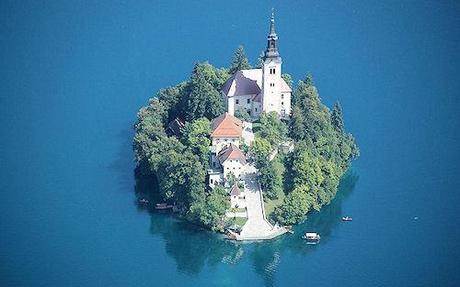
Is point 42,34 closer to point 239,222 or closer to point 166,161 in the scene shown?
point 166,161

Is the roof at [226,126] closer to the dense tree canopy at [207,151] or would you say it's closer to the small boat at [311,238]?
the dense tree canopy at [207,151]

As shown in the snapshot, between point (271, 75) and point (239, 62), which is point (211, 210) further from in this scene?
point (239, 62)

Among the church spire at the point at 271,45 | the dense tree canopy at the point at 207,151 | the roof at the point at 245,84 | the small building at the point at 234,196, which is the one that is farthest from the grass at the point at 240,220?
the church spire at the point at 271,45

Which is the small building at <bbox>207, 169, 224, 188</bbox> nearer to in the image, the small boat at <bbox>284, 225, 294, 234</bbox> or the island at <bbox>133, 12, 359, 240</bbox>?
the island at <bbox>133, 12, 359, 240</bbox>

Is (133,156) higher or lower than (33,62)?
lower

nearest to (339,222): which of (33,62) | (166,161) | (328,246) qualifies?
(328,246)

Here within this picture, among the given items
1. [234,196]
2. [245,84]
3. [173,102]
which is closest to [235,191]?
[234,196]

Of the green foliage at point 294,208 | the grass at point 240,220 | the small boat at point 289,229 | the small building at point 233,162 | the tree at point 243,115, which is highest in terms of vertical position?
the tree at point 243,115
